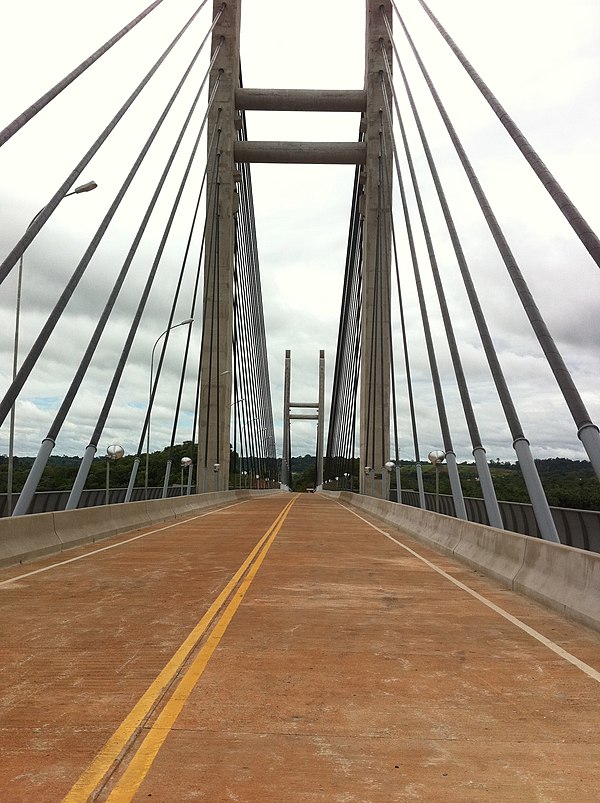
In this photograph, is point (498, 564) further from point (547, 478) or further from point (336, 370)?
point (336, 370)

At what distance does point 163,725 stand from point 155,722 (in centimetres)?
8

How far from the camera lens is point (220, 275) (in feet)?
Result: 172

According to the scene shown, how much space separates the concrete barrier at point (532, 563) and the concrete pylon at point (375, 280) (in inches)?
1109

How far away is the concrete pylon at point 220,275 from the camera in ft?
155

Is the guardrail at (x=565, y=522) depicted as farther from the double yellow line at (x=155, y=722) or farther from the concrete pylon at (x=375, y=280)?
the concrete pylon at (x=375, y=280)

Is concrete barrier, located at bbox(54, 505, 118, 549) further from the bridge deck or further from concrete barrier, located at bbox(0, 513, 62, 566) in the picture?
the bridge deck

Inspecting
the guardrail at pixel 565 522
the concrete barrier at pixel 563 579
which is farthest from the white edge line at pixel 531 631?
the guardrail at pixel 565 522

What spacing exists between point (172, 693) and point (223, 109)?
47.7 m

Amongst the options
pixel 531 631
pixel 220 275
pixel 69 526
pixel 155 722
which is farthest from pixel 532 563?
pixel 220 275

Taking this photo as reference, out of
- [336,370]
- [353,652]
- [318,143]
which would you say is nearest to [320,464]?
[336,370]

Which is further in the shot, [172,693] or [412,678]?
[412,678]

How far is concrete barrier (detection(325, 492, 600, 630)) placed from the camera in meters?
8.61

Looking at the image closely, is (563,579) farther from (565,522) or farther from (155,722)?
(565,522)

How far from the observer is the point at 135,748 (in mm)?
4438
